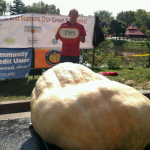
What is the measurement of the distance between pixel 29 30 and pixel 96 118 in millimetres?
4780

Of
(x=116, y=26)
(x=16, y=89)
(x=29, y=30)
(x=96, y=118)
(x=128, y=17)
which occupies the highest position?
(x=128, y=17)

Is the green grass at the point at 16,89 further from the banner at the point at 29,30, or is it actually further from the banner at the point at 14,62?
the banner at the point at 29,30

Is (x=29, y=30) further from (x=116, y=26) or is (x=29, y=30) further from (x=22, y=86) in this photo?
(x=116, y=26)

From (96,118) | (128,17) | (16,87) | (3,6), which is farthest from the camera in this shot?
(128,17)

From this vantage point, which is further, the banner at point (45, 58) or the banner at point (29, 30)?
the banner at point (45, 58)

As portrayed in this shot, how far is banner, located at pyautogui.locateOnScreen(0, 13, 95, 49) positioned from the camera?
5.79 m

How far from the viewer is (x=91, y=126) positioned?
2.04 meters

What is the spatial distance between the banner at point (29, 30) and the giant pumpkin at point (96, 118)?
4131 millimetres

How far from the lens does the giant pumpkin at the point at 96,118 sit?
2.04m

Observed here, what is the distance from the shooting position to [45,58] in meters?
6.42

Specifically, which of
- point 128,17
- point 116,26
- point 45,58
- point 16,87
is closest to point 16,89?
point 16,87

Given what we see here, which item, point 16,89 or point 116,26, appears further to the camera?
point 116,26

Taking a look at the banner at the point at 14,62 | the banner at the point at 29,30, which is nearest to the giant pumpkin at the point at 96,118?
the banner at the point at 14,62

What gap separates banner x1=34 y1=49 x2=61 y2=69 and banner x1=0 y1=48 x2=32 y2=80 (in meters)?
0.32
